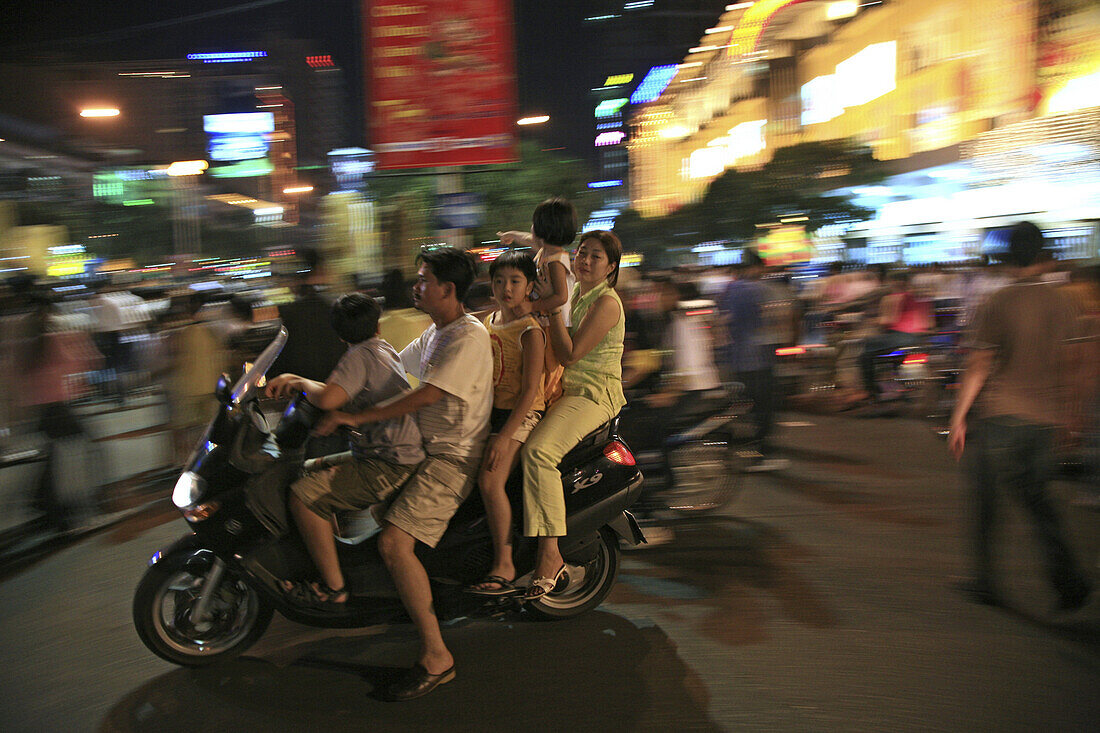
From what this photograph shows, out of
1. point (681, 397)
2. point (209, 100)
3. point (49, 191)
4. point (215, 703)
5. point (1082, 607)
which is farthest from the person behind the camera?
point (209, 100)

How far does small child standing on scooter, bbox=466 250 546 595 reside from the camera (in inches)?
146

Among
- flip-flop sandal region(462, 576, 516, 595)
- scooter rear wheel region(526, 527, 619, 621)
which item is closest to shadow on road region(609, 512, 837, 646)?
scooter rear wheel region(526, 527, 619, 621)

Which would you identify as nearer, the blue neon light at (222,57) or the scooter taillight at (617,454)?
the scooter taillight at (617,454)

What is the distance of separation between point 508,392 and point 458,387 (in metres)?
0.36

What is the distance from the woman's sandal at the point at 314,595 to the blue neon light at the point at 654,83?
59176 mm

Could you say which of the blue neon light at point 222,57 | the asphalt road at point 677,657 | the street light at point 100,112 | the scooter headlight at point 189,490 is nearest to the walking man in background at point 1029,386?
the asphalt road at point 677,657

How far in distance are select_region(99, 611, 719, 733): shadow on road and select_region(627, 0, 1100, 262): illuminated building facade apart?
10997 millimetres

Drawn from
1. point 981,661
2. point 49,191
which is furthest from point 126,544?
point 49,191

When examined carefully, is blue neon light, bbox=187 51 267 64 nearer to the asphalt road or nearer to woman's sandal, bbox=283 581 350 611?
the asphalt road

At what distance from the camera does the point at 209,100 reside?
63781mm

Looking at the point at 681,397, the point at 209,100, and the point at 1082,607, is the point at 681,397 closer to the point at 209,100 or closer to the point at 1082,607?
the point at 1082,607

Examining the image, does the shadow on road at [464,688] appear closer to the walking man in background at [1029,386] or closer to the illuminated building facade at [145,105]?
the walking man in background at [1029,386]

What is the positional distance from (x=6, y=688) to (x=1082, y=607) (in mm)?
5082

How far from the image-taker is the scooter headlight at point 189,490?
3.59m
